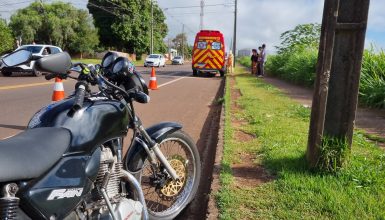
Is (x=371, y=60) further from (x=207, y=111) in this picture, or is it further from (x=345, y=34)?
(x=345, y=34)

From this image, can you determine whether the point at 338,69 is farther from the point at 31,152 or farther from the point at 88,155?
the point at 31,152

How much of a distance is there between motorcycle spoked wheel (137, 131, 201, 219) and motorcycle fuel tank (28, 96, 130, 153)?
0.78 metres

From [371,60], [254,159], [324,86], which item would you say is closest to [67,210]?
[324,86]

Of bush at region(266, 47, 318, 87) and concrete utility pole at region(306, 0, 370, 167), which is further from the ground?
concrete utility pole at region(306, 0, 370, 167)

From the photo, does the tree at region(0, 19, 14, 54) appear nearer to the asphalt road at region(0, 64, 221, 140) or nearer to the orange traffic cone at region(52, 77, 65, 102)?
the asphalt road at region(0, 64, 221, 140)

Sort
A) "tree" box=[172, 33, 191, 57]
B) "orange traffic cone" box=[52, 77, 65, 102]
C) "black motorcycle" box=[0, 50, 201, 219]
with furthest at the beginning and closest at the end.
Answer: "tree" box=[172, 33, 191, 57], "orange traffic cone" box=[52, 77, 65, 102], "black motorcycle" box=[0, 50, 201, 219]

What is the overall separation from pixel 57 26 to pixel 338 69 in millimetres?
55066

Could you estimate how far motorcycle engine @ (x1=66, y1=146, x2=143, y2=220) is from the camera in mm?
2512

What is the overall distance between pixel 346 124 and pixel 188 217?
185 centimetres

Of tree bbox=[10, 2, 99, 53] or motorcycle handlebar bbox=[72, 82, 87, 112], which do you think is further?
tree bbox=[10, 2, 99, 53]

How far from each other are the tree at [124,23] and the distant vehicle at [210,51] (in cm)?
3294

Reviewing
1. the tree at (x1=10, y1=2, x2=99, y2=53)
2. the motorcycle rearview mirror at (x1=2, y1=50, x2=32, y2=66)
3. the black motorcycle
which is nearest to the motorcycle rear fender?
the black motorcycle

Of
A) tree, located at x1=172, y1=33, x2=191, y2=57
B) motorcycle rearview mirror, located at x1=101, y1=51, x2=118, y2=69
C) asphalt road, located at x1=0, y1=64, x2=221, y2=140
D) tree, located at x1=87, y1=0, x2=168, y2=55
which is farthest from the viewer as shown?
tree, located at x1=172, y1=33, x2=191, y2=57

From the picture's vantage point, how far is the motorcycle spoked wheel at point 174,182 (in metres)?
3.51
